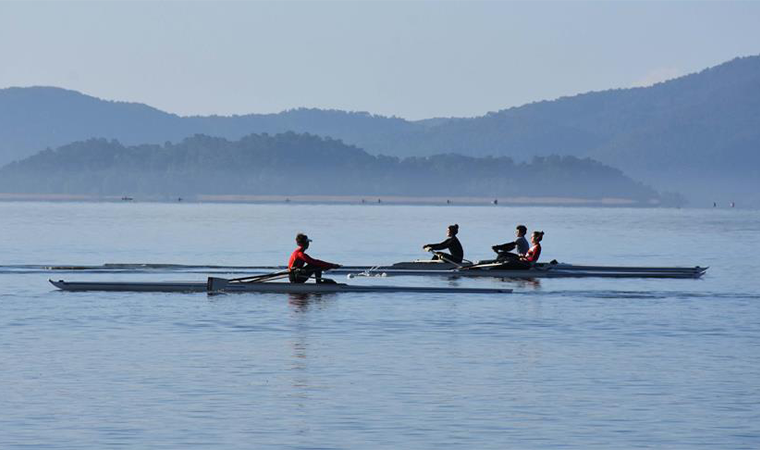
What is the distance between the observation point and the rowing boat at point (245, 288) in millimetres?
39875

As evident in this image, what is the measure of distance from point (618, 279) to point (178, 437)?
33.8m

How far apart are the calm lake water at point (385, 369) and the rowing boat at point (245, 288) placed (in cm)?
34

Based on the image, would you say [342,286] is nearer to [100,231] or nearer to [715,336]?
[715,336]

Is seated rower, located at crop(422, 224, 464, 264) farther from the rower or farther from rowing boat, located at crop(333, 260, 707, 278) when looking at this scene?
the rower

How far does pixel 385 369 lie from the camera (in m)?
26.9

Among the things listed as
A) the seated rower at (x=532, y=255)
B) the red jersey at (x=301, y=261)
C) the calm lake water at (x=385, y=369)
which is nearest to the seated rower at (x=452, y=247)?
the calm lake water at (x=385, y=369)

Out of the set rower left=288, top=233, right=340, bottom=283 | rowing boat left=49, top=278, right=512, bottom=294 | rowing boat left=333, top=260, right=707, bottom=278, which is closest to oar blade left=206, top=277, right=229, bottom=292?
rowing boat left=49, top=278, right=512, bottom=294

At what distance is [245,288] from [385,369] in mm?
14467

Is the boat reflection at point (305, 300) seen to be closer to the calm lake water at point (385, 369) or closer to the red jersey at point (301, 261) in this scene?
the calm lake water at point (385, 369)

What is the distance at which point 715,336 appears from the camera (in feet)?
109

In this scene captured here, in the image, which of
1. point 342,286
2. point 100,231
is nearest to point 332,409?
point 342,286

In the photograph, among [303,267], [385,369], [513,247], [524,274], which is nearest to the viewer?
[385,369]

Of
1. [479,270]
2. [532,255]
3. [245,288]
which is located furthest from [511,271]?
[245,288]

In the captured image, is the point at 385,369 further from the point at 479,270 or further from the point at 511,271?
the point at 511,271
